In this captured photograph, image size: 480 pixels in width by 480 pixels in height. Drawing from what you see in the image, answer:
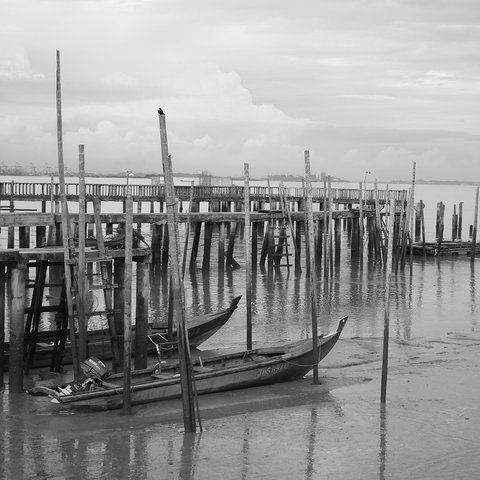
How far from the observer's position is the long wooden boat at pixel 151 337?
50.0 ft

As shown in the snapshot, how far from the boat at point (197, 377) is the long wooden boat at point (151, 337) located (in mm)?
1960

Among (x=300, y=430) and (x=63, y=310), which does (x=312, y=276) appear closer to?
(x=300, y=430)

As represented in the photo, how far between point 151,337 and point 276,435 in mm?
4904

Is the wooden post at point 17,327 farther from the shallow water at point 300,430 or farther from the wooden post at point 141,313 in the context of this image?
the wooden post at point 141,313

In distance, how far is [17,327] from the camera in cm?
1352

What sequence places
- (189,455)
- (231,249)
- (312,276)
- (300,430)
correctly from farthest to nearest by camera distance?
(231,249) → (312,276) → (300,430) → (189,455)

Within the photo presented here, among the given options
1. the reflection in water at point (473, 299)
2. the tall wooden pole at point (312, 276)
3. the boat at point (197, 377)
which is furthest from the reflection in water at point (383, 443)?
the reflection in water at point (473, 299)

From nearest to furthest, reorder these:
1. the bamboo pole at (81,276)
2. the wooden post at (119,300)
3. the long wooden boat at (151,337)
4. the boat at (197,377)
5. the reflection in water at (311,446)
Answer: the reflection in water at (311,446) → the boat at (197,377) → the bamboo pole at (81,276) → the wooden post at (119,300) → the long wooden boat at (151,337)

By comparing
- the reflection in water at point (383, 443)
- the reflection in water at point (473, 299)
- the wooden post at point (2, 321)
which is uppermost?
the wooden post at point (2, 321)

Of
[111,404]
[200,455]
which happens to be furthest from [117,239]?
[200,455]

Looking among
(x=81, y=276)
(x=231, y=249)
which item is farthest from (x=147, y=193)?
(x=81, y=276)

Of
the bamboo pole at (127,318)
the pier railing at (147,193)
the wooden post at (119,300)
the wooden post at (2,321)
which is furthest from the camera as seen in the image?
the pier railing at (147,193)

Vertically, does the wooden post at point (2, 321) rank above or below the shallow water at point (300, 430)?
above

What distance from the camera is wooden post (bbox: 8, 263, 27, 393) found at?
13344 millimetres
